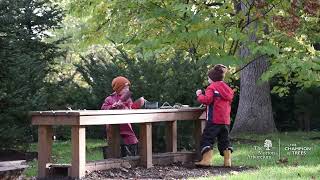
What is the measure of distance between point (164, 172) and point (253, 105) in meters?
11.5

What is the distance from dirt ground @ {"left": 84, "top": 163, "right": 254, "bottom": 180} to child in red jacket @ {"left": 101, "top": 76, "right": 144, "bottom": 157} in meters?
0.84

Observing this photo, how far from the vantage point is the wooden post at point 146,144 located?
920 centimetres

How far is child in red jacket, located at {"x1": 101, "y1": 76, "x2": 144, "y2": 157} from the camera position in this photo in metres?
9.94

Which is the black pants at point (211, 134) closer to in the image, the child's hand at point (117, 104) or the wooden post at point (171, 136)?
the wooden post at point (171, 136)

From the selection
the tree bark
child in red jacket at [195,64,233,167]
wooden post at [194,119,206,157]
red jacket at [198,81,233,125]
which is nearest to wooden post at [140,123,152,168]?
child in red jacket at [195,64,233,167]

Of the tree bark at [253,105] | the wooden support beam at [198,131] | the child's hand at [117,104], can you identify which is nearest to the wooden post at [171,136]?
the wooden support beam at [198,131]

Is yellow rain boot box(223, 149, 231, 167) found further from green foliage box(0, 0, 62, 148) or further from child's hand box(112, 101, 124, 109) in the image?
green foliage box(0, 0, 62, 148)

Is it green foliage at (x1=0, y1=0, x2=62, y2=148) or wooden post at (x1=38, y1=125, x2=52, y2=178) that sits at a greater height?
green foliage at (x1=0, y1=0, x2=62, y2=148)

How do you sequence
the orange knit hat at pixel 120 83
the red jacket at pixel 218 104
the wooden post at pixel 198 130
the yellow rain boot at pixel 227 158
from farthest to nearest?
the wooden post at pixel 198 130, the orange knit hat at pixel 120 83, the yellow rain boot at pixel 227 158, the red jacket at pixel 218 104

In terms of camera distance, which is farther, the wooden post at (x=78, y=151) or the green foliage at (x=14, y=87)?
the green foliage at (x=14, y=87)

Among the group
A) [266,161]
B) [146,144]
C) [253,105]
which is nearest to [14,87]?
[146,144]

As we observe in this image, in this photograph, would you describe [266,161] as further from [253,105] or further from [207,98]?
[253,105]

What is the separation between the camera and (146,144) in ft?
30.4

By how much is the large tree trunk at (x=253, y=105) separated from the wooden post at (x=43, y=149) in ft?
39.7
